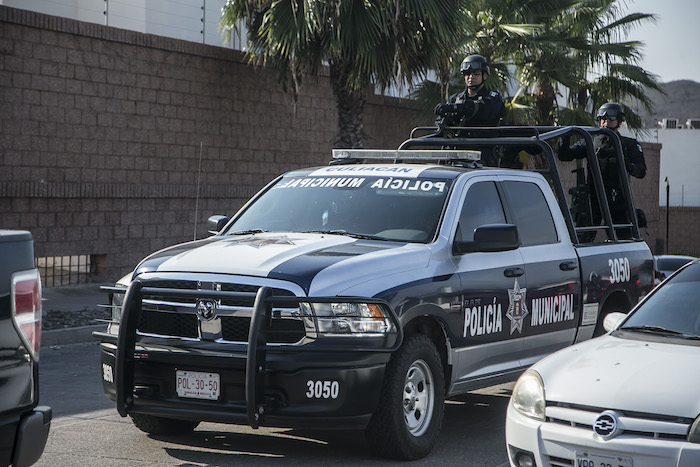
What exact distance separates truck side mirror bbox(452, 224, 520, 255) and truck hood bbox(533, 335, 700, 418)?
3.76 ft

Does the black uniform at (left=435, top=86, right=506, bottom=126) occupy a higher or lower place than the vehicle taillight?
higher

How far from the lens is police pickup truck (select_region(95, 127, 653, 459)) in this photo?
18.5ft

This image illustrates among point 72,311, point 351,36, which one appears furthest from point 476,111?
point 351,36

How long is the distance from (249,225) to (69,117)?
8.66m

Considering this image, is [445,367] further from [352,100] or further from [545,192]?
[352,100]

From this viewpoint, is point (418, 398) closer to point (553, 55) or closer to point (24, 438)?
point (24, 438)

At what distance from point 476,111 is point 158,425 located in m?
4.44

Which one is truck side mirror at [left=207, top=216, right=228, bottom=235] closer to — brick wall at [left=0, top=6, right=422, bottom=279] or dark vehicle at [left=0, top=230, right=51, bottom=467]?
dark vehicle at [left=0, top=230, right=51, bottom=467]

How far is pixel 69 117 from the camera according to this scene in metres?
15.0

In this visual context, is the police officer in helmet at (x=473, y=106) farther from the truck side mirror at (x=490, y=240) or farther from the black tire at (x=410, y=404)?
the black tire at (x=410, y=404)

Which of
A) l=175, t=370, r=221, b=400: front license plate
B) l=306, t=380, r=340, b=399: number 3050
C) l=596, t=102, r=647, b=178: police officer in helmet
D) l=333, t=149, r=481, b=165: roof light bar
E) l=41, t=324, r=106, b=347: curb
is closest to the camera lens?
l=306, t=380, r=340, b=399: number 3050

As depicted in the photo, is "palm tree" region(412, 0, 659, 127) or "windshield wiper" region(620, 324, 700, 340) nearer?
"windshield wiper" region(620, 324, 700, 340)

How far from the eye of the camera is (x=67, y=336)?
11422 millimetres

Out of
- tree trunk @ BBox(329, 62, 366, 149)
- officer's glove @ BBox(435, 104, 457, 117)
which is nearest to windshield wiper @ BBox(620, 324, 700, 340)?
officer's glove @ BBox(435, 104, 457, 117)
